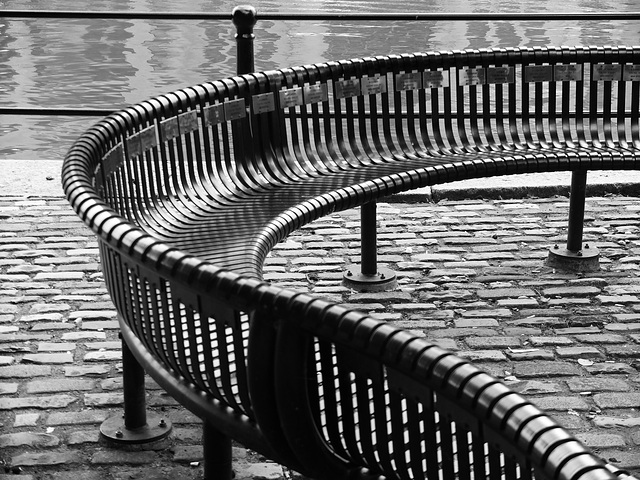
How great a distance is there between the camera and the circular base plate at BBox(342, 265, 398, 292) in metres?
5.01

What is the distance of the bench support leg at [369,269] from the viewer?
16.3 ft

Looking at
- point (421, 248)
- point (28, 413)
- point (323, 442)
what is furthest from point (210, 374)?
point (421, 248)

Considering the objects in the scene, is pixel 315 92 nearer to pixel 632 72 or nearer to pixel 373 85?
pixel 373 85

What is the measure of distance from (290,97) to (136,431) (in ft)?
5.35

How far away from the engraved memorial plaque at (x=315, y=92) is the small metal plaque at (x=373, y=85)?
24 centimetres

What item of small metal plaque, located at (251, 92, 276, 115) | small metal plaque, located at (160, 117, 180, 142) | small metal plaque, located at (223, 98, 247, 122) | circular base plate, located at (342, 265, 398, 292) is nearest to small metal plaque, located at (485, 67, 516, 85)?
circular base plate, located at (342, 265, 398, 292)

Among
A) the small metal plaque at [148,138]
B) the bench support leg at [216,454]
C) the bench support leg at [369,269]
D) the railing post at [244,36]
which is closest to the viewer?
the bench support leg at [216,454]

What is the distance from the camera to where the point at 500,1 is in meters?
24.4

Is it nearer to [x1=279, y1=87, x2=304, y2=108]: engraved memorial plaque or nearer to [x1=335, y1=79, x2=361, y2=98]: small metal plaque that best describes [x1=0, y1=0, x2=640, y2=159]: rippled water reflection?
[x1=335, y1=79, x2=361, y2=98]: small metal plaque

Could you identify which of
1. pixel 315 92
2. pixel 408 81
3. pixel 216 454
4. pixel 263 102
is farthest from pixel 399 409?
pixel 408 81

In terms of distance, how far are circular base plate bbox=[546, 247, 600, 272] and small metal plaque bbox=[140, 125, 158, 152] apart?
2222 millimetres

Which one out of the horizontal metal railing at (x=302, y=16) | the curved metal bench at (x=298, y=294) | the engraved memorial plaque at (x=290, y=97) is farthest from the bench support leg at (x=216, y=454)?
the horizontal metal railing at (x=302, y=16)

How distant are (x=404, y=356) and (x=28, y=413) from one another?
217cm

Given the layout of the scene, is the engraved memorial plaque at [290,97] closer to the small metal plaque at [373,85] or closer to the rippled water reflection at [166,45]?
the small metal plaque at [373,85]
